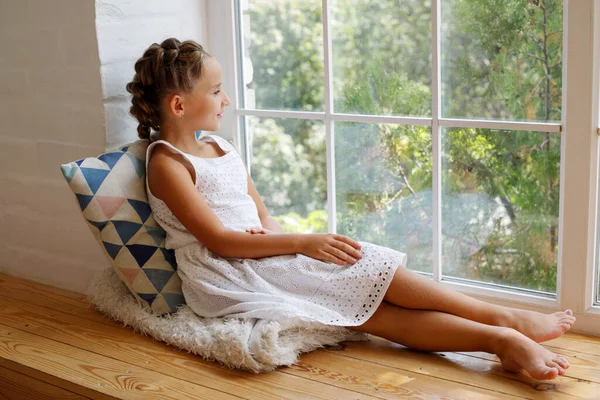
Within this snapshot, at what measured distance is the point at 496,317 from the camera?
1.83 meters

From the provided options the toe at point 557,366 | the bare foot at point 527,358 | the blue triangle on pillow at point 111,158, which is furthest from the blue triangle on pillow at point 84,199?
the toe at point 557,366

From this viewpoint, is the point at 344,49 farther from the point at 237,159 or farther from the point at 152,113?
the point at 152,113

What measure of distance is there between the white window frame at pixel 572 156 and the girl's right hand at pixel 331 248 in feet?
Result: 1.07

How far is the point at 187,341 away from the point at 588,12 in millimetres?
1210

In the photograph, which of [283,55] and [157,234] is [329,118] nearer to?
[283,55]

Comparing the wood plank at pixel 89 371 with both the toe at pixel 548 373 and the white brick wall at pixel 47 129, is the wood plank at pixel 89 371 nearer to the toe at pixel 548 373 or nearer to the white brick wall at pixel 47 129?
the white brick wall at pixel 47 129

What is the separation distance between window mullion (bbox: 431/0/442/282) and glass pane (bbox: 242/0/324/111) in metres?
0.36

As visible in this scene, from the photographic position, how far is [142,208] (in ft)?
6.77

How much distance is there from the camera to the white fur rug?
5.84 feet

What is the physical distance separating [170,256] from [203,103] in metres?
0.41

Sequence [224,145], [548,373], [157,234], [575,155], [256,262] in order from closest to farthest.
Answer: [548,373] < [575,155] < [256,262] < [157,234] < [224,145]

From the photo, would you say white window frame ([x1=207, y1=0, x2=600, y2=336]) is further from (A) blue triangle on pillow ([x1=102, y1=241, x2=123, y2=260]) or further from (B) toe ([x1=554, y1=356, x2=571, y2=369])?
(A) blue triangle on pillow ([x1=102, y1=241, x2=123, y2=260])

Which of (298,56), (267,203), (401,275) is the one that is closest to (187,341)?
(401,275)

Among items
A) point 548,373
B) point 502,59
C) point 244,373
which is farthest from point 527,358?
point 502,59
